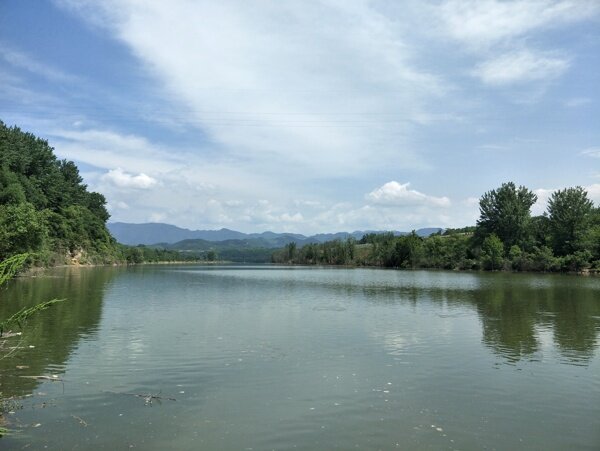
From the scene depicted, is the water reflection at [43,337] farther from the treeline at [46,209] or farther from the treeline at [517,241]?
the treeline at [517,241]

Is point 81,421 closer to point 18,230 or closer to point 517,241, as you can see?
point 18,230

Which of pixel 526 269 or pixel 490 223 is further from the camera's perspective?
pixel 490 223

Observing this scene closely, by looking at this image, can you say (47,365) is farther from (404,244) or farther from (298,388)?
(404,244)

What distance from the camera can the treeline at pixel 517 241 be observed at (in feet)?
330

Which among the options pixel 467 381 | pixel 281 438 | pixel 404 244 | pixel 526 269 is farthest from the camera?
pixel 404 244

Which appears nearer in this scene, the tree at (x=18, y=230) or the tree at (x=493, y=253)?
the tree at (x=18, y=230)

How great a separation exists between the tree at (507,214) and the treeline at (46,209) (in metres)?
106

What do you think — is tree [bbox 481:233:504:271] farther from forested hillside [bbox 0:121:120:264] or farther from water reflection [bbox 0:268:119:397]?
water reflection [bbox 0:268:119:397]

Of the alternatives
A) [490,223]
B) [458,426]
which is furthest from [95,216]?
[458,426]

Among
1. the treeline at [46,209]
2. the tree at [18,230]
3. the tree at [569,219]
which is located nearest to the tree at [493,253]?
the tree at [569,219]

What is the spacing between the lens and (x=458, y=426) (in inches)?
435

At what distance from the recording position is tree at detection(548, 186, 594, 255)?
10206 cm

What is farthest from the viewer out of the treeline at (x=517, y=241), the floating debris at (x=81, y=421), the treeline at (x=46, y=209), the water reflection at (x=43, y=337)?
the treeline at (x=517, y=241)

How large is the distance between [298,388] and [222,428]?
368cm
